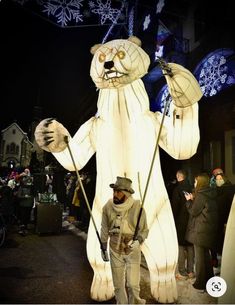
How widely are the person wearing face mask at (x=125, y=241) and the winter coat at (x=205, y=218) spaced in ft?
4.17

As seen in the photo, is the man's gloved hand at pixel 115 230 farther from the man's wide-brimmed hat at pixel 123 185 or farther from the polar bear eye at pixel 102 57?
the polar bear eye at pixel 102 57

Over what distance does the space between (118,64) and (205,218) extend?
2260 mm

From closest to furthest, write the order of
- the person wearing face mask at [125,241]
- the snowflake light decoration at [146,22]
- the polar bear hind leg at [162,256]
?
the person wearing face mask at [125,241] → the polar bear hind leg at [162,256] → the snowflake light decoration at [146,22]

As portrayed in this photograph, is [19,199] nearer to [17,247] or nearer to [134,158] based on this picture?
[17,247]

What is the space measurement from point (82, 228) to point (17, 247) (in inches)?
88.4

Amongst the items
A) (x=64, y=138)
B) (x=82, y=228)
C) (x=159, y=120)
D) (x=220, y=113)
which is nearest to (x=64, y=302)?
(x=64, y=138)

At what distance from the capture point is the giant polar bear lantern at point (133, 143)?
306cm

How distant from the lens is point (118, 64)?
3.15 metres

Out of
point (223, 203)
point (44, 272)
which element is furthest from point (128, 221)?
point (44, 272)

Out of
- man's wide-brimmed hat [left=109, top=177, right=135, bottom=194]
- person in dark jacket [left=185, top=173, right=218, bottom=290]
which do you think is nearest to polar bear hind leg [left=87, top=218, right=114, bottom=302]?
man's wide-brimmed hat [left=109, top=177, right=135, bottom=194]

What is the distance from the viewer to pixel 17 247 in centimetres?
603

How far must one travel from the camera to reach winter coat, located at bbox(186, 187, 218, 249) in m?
3.81

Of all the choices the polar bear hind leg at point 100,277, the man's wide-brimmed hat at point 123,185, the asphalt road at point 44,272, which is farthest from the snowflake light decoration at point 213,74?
the polar bear hind leg at point 100,277

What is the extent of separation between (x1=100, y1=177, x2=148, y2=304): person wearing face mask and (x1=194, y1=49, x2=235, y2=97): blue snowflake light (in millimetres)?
6356
